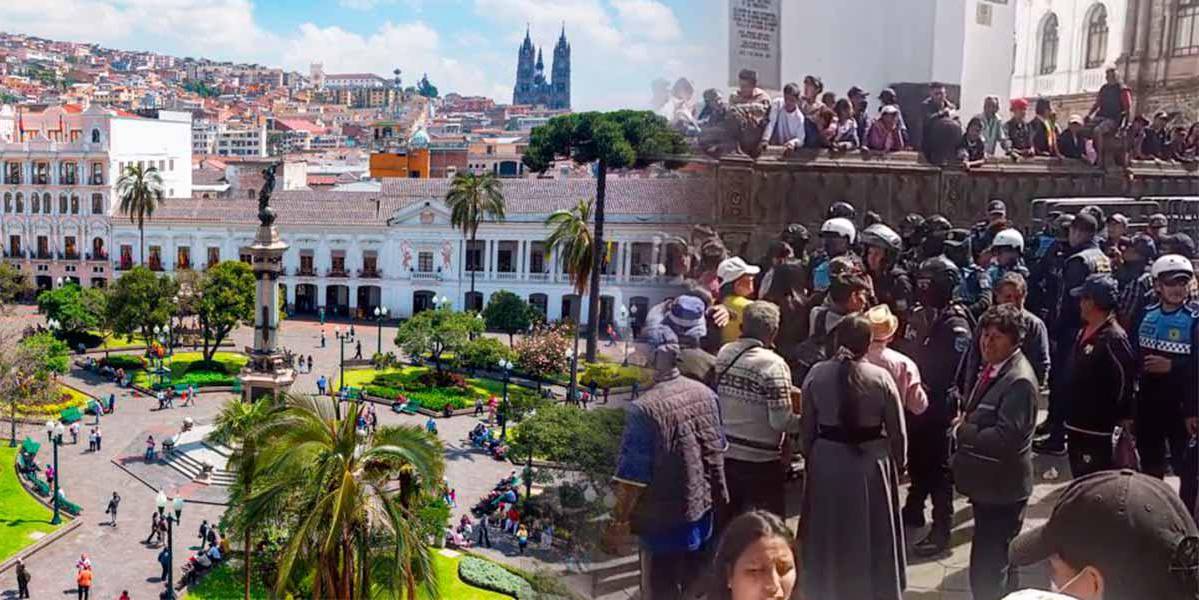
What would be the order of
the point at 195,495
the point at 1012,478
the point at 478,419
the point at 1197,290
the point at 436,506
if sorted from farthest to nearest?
the point at 478,419
the point at 195,495
the point at 436,506
the point at 1197,290
the point at 1012,478

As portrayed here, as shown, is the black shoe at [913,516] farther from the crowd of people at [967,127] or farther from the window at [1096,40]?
the window at [1096,40]

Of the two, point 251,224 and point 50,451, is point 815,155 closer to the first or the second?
point 50,451

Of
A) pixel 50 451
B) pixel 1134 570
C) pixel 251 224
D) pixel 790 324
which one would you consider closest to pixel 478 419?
pixel 50 451

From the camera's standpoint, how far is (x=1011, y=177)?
14.7ft

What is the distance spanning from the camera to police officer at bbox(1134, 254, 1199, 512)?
304 cm

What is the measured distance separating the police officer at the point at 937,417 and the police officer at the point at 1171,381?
51cm

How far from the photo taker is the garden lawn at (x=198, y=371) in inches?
801

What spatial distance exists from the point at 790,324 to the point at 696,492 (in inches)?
40.3

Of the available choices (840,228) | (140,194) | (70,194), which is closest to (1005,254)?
(840,228)

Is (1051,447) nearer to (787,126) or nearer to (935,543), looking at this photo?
(935,543)

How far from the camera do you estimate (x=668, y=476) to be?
2471 mm

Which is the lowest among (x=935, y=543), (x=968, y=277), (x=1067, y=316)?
(x=935, y=543)

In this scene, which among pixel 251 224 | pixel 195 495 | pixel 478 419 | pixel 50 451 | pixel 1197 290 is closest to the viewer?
pixel 1197 290

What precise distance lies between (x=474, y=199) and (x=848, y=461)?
2292 cm
